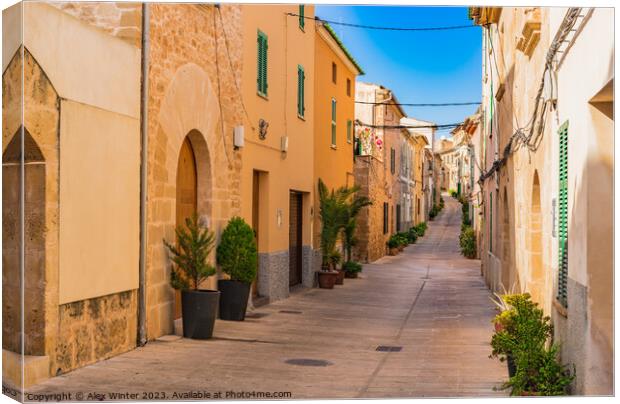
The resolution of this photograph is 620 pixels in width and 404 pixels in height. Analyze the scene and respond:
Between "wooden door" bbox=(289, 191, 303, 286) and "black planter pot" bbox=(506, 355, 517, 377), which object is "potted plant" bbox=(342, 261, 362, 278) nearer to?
"wooden door" bbox=(289, 191, 303, 286)

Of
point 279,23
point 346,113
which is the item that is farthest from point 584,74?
point 346,113

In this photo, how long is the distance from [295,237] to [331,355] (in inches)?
371

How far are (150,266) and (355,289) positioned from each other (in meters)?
10.1

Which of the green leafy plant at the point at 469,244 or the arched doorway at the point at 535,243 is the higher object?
the arched doorway at the point at 535,243

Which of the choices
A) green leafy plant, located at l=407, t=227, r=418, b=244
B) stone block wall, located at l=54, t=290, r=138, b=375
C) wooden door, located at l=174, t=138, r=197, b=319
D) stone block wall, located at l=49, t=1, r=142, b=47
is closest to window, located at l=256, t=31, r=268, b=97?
wooden door, located at l=174, t=138, r=197, b=319

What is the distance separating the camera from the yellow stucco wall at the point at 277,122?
14.4 m

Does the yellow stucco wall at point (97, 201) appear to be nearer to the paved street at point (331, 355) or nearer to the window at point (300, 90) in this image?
the paved street at point (331, 355)

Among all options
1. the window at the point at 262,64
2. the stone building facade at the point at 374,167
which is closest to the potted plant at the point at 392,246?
the stone building facade at the point at 374,167

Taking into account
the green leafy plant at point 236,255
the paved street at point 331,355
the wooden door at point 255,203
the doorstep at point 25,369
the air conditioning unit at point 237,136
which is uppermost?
the air conditioning unit at point 237,136

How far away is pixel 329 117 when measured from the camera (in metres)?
22.4

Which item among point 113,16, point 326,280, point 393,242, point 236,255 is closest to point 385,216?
point 393,242

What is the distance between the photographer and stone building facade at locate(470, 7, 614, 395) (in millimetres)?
6441

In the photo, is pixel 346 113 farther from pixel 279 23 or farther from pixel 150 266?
pixel 150 266

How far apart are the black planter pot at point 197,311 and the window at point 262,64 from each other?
5.57 metres
